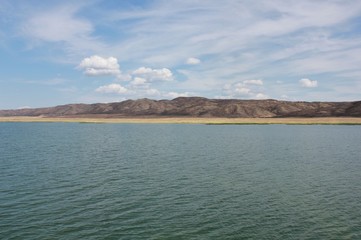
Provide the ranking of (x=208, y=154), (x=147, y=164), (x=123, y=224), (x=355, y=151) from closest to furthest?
1. (x=123, y=224)
2. (x=147, y=164)
3. (x=208, y=154)
4. (x=355, y=151)

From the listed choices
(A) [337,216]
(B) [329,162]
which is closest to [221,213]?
(A) [337,216]

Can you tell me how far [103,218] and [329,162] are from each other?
35.7 metres

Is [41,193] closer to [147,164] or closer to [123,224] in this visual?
[123,224]

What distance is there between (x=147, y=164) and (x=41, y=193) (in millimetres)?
17818

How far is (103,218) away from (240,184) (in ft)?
50.2

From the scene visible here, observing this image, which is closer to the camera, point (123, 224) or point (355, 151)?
point (123, 224)

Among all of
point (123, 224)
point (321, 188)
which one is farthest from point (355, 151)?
point (123, 224)

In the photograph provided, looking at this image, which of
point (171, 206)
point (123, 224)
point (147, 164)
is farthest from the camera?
point (147, 164)

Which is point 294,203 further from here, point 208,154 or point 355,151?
point 355,151

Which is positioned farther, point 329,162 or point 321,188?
point 329,162

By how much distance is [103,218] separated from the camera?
23.8 metres

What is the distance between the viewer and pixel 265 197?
2972 centimetres

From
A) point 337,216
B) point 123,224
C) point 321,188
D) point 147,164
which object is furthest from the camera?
point 147,164

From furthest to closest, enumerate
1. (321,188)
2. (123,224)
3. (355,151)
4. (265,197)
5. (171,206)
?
(355,151) < (321,188) < (265,197) < (171,206) < (123,224)
